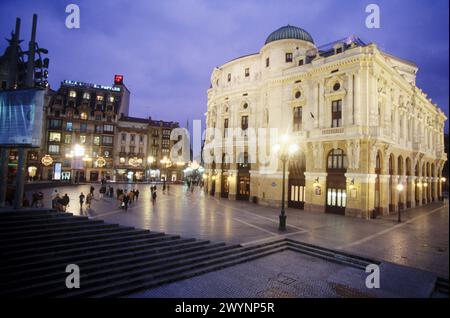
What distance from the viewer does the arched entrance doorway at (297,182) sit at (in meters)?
27.3

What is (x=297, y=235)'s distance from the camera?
15469 mm

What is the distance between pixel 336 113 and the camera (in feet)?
81.7

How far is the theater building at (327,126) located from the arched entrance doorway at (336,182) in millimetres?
93

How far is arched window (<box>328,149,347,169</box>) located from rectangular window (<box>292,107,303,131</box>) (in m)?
4.80

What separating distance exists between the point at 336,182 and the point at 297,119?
327 inches

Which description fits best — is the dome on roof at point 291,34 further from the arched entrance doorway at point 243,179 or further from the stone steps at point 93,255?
the stone steps at point 93,255

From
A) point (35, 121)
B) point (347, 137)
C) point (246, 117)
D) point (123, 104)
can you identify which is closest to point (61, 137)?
point (123, 104)

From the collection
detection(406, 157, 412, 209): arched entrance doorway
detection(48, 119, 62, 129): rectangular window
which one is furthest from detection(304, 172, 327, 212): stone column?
detection(48, 119, 62, 129): rectangular window

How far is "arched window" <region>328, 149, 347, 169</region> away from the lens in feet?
79.3

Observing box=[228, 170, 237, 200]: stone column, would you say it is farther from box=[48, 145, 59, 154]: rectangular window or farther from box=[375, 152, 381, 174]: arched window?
box=[48, 145, 59, 154]: rectangular window

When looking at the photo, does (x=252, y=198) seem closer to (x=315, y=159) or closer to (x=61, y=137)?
(x=315, y=159)

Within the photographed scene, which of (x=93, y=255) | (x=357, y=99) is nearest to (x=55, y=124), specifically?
(x=93, y=255)

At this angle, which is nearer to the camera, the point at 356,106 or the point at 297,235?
the point at 297,235
